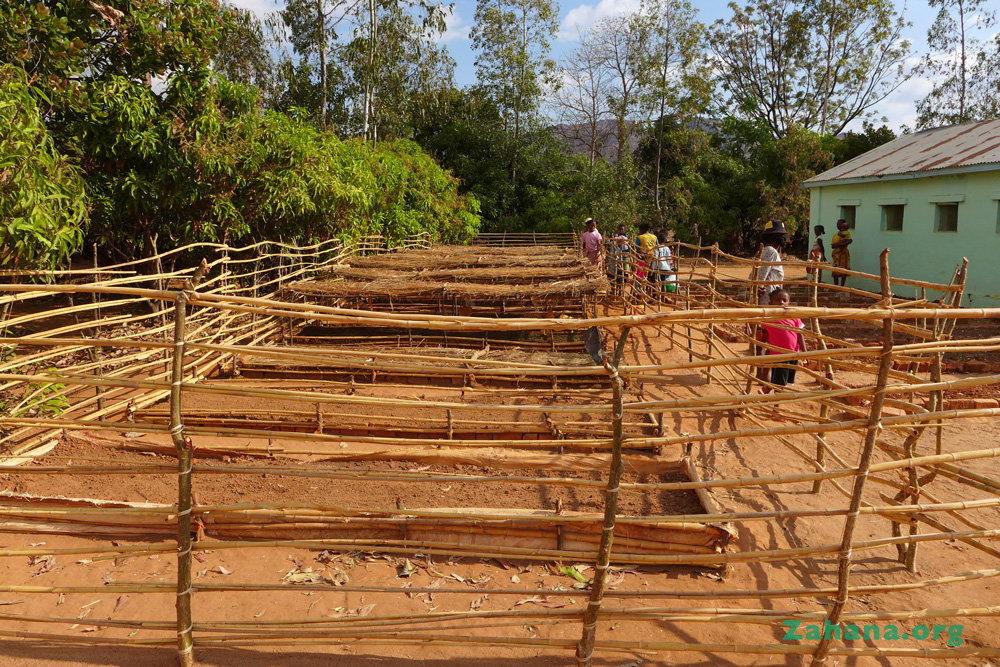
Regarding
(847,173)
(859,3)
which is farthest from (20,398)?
(859,3)

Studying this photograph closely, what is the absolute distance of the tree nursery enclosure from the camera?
2.23 m

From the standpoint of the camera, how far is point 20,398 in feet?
13.6

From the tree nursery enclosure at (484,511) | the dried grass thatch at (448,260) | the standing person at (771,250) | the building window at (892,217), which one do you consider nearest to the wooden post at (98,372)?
the tree nursery enclosure at (484,511)

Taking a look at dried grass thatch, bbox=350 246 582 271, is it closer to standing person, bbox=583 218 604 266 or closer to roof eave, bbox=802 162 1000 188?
standing person, bbox=583 218 604 266

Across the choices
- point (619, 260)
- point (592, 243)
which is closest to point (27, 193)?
point (619, 260)

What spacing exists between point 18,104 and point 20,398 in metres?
1.83

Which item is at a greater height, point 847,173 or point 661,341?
point 847,173

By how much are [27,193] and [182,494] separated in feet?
8.28

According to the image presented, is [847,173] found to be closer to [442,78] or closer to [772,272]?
[772,272]

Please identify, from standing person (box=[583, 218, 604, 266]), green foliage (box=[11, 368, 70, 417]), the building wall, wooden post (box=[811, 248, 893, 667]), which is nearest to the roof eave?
the building wall

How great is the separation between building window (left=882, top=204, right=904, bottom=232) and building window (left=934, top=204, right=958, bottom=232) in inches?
40.1

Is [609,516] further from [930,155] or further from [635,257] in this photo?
[930,155]

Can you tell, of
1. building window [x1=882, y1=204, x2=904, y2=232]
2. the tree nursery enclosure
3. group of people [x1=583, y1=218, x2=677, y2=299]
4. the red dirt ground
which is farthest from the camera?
building window [x1=882, y1=204, x2=904, y2=232]

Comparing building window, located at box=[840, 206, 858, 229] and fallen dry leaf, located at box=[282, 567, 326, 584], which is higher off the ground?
building window, located at box=[840, 206, 858, 229]
